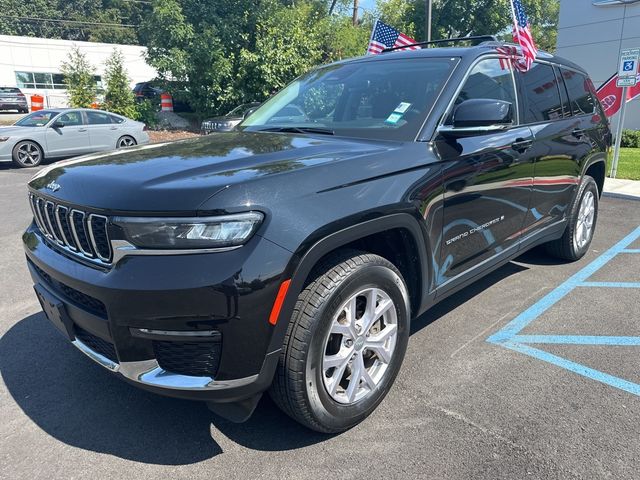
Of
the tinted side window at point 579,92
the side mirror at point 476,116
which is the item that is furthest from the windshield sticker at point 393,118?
the tinted side window at point 579,92

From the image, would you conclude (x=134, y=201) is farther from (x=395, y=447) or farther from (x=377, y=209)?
(x=395, y=447)

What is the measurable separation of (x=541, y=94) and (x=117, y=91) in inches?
794

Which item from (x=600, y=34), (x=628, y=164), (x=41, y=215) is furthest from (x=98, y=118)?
(x=600, y=34)

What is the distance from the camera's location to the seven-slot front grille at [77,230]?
85.3 inches

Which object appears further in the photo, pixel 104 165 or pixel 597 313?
pixel 597 313

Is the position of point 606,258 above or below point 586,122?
below

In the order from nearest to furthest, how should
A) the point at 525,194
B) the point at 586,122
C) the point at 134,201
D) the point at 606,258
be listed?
the point at 134,201
the point at 525,194
the point at 586,122
the point at 606,258

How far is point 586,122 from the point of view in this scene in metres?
4.80

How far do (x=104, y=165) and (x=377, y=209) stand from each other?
140cm

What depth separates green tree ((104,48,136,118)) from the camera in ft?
68.1

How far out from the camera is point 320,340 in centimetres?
228

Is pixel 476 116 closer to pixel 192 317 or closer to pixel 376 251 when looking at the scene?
pixel 376 251

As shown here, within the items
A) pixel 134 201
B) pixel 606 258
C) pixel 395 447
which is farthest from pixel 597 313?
pixel 134 201

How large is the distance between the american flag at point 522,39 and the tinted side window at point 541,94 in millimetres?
65
